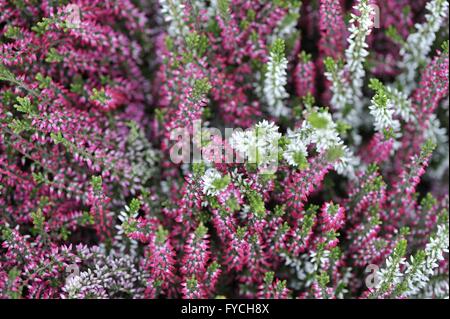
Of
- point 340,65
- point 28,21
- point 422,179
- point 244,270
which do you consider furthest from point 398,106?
point 28,21

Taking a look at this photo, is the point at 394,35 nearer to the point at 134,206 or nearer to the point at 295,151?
the point at 295,151

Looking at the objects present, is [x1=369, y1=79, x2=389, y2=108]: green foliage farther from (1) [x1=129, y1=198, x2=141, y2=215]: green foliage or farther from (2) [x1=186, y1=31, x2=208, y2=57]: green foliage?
(1) [x1=129, y1=198, x2=141, y2=215]: green foliage

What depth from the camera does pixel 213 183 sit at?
1363 millimetres

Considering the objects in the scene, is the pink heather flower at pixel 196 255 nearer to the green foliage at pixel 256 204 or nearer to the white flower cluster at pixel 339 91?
the green foliage at pixel 256 204

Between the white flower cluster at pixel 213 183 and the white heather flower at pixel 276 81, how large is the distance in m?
0.33

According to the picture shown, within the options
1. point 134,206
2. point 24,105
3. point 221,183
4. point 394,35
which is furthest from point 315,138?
point 24,105

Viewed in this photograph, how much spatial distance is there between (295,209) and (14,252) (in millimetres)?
754

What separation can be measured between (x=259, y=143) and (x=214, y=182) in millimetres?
144

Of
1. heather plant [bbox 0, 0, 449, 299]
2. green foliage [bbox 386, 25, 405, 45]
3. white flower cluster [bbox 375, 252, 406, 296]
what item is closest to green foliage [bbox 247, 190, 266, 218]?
heather plant [bbox 0, 0, 449, 299]

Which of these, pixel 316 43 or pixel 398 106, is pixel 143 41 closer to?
pixel 316 43

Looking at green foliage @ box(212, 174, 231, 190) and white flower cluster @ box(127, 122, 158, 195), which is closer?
green foliage @ box(212, 174, 231, 190)

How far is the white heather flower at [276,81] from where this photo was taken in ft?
4.86

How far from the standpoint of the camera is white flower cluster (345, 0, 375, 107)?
1425 mm

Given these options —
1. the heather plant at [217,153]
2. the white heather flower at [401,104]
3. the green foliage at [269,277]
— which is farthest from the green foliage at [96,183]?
the white heather flower at [401,104]
